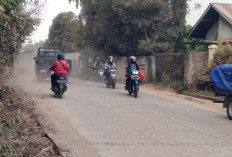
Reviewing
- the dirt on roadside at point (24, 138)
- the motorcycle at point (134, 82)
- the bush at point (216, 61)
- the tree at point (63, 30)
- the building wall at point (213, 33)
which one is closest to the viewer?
the dirt on roadside at point (24, 138)

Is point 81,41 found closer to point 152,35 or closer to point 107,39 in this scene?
point 107,39

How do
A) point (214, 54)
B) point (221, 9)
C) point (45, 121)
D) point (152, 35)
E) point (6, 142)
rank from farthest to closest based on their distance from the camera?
point (152, 35) → point (221, 9) → point (214, 54) → point (45, 121) → point (6, 142)

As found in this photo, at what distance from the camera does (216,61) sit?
17766 millimetres

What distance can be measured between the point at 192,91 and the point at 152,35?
7870 mm

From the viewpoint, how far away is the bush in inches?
679

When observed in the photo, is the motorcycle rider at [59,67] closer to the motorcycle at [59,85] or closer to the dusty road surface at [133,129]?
the motorcycle at [59,85]

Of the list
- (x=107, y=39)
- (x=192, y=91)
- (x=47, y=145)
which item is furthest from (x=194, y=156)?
(x=107, y=39)

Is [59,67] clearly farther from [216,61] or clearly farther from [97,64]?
[97,64]

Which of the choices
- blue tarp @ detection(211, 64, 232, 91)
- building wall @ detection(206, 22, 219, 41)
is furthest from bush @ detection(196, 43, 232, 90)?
building wall @ detection(206, 22, 219, 41)

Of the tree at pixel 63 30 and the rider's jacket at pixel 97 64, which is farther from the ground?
the tree at pixel 63 30

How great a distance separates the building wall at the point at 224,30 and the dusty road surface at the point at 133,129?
1242 cm

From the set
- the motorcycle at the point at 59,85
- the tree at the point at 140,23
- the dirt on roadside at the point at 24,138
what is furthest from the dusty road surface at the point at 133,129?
the tree at the point at 140,23

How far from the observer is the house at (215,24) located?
22.6 metres

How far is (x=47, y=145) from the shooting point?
677 centimetres
